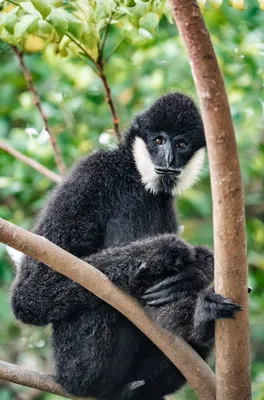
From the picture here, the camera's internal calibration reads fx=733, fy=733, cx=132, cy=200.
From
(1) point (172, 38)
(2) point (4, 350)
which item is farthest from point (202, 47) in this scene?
(2) point (4, 350)

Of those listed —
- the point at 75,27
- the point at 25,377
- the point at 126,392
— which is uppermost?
the point at 75,27

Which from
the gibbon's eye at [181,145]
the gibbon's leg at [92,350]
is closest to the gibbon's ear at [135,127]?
the gibbon's eye at [181,145]

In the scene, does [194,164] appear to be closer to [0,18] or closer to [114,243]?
[114,243]

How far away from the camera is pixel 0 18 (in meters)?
5.86

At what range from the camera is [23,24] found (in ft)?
18.2

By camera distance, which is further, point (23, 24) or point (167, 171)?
point (167, 171)

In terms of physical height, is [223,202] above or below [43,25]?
below

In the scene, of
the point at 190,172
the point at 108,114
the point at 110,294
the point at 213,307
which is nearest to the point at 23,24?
the point at 110,294

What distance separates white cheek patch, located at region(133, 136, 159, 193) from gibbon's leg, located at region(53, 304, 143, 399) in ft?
4.38

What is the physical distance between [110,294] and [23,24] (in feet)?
7.11

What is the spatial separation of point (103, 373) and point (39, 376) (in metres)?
0.62

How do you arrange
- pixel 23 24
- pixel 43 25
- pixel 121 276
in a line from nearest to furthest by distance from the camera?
pixel 23 24 < pixel 121 276 < pixel 43 25

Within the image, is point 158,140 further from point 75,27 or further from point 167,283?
point 167,283

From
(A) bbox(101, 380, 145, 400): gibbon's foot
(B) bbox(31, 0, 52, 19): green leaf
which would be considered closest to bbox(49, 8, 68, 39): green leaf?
(B) bbox(31, 0, 52, 19): green leaf
